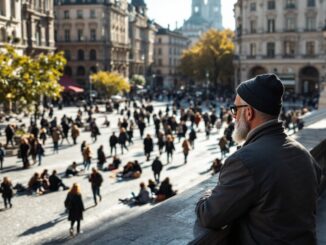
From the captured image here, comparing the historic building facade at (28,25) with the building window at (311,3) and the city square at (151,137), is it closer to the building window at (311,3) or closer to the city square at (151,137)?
the city square at (151,137)

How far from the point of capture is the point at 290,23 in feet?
234

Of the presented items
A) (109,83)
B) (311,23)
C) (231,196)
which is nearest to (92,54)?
(109,83)

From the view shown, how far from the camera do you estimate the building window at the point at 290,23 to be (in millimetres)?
71000

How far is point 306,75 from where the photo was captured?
71.6 metres

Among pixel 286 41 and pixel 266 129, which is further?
pixel 286 41

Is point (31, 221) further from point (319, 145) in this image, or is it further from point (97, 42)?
point (97, 42)

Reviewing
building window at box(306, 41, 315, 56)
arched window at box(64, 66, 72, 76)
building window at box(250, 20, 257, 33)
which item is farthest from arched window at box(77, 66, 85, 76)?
building window at box(306, 41, 315, 56)

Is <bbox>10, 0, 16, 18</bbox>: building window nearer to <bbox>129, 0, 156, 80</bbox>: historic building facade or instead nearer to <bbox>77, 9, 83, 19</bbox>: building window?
<bbox>77, 9, 83, 19</bbox>: building window

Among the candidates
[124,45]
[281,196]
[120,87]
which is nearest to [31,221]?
[281,196]

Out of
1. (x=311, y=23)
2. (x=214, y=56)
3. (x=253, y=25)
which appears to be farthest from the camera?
(x=214, y=56)

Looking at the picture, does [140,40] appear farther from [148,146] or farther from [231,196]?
[231,196]

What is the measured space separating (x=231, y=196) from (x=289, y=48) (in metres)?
70.9

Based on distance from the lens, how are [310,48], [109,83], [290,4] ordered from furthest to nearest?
[290,4] < [310,48] < [109,83]

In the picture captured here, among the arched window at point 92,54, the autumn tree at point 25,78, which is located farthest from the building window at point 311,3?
the autumn tree at point 25,78
